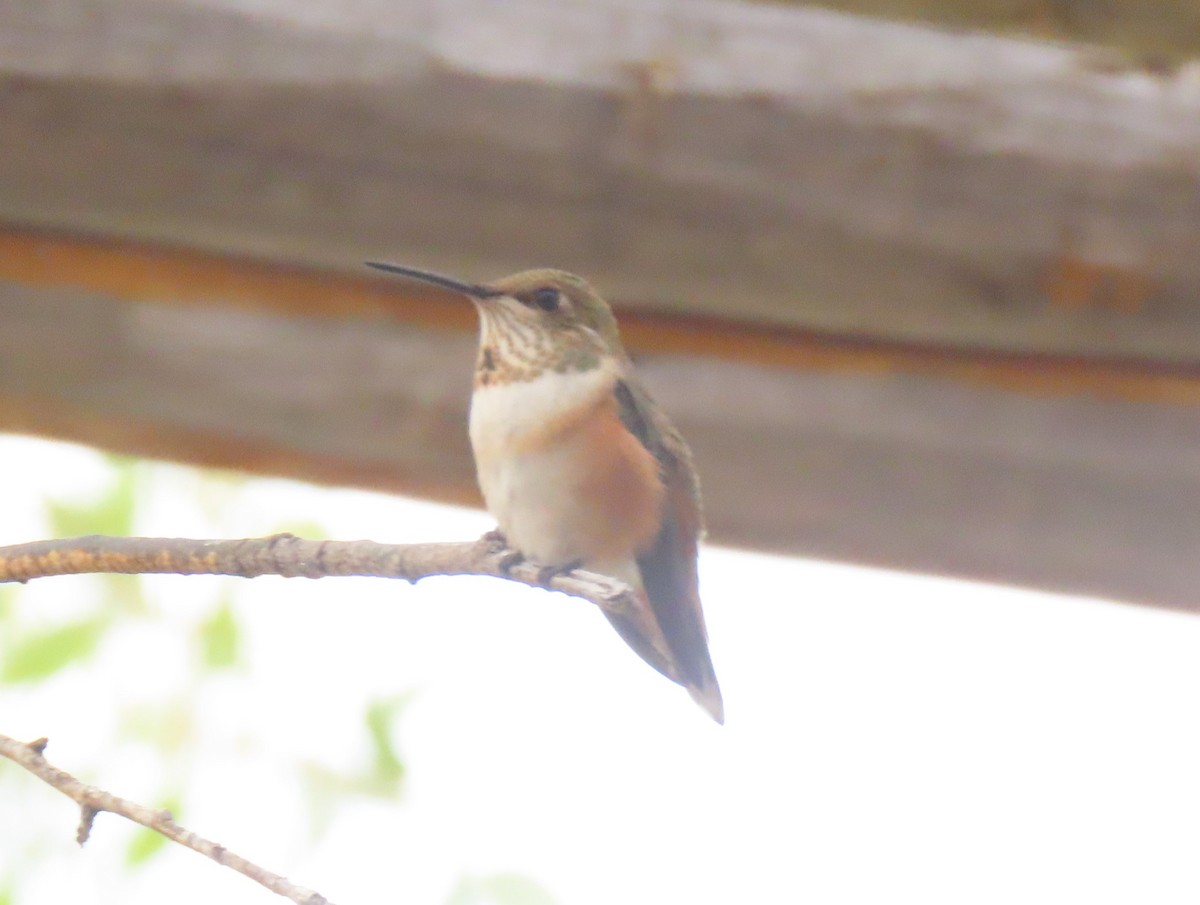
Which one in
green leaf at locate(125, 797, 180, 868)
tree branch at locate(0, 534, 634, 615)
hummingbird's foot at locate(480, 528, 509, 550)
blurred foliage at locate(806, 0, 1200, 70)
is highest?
blurred foliage at locate(806, 0, 1200, 70)

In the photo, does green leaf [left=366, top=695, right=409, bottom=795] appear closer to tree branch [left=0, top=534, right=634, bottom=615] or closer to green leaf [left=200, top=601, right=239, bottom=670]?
green leaf [left=200, top=601, right=239, bottom=670]

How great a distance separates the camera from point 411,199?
1.95 meters

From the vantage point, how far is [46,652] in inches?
122

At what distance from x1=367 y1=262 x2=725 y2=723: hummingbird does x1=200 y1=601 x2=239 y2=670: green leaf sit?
70.9 inches

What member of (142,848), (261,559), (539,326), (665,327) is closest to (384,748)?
(142,848)

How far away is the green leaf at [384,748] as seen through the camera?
3.36 m

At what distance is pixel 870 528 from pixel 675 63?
2.64ft

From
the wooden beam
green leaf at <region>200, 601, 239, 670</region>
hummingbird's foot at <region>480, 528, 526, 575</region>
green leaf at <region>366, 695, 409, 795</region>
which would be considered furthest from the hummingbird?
green leaf at <region>200, 601, 239, 670</region>

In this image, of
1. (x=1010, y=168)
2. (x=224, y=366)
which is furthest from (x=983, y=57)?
(x=224, y=366)

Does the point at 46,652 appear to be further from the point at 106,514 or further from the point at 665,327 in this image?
the point at 665,327

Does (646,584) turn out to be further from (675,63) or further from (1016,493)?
(675,63)

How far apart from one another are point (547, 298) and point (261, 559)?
1.03 metres

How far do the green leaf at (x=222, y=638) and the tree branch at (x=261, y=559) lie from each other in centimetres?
249

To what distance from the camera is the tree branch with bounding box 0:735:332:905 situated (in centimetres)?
107
